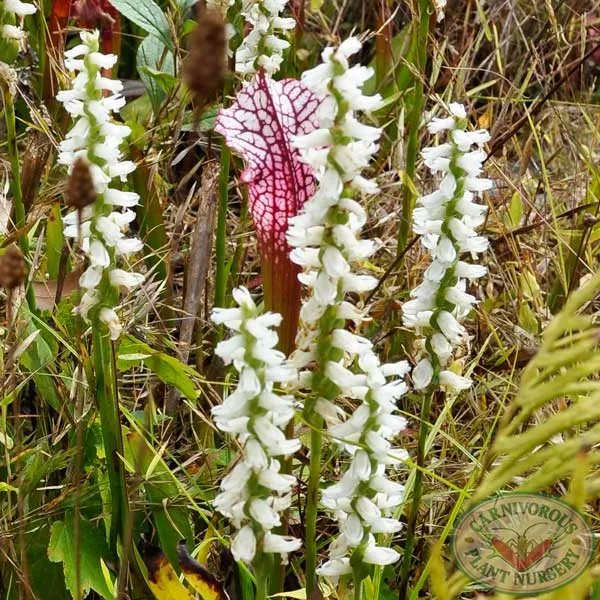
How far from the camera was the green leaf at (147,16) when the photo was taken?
1.61 meters

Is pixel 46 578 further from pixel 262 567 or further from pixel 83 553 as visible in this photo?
pixel 262 567

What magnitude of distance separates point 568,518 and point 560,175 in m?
1.58

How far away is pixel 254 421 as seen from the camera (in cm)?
75

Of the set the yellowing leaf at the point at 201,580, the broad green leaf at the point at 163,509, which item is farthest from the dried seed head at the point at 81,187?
the broad green leaf at the point at 163,509

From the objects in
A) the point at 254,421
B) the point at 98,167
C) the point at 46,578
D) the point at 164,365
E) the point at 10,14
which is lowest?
the point at 46,578

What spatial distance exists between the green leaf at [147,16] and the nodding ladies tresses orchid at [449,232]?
779mm

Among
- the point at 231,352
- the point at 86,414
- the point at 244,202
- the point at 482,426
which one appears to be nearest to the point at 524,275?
the point at 482,426

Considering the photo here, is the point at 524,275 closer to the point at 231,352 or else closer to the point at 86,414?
the point at 86,414

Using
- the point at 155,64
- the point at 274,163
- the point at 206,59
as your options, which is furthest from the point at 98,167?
the point at 155,64

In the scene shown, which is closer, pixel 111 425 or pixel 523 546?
pixel 523 546

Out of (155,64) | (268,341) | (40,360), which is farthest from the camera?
(155,64)

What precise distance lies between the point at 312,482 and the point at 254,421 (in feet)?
0.72

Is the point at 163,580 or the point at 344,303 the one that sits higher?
the point at 344,303

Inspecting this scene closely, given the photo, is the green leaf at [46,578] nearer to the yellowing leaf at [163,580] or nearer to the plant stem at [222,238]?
the yellowing leaf at [163,580]
